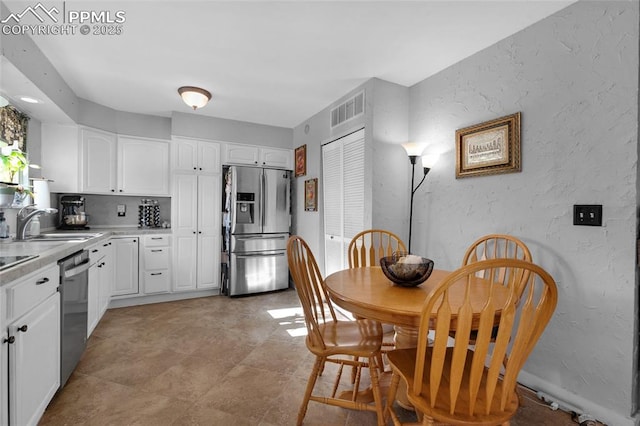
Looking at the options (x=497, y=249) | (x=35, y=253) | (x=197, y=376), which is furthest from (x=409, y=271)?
(x=35, y=253)

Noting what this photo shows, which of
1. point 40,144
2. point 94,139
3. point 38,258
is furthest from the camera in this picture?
point 94,139

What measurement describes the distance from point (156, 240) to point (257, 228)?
4.16ft

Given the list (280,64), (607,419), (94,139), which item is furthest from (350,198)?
(94,139)

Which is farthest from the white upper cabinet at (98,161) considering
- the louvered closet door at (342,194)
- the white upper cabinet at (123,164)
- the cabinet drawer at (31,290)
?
the louvered closet door at (342,194)

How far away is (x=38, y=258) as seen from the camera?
1503 millimetres

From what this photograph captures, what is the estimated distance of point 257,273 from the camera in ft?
13.5

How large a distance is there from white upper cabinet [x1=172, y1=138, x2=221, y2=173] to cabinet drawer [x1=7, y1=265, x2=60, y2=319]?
234 centimetres

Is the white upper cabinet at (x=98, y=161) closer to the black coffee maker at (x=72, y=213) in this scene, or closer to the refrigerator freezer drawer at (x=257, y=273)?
the black coffee maker at (x=72, y=213)

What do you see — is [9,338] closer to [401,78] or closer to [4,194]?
[4,194]

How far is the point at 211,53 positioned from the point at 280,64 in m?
0.58

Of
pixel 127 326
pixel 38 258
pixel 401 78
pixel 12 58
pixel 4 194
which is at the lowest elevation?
pixel 127 326

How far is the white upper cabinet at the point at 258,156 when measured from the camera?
417 centimetres

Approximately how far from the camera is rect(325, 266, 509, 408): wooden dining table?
3.98ft

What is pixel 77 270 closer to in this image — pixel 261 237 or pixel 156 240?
pixel 156 240
